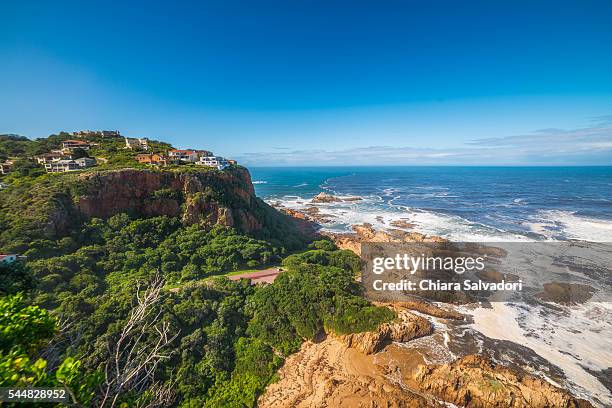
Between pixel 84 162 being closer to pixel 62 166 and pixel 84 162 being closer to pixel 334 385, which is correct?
pixel 62 166

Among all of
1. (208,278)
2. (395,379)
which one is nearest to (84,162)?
(208,278)

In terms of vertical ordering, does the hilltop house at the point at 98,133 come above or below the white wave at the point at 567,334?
above

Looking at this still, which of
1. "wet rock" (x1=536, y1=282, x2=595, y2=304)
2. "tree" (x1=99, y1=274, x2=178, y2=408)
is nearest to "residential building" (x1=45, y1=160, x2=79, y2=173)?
"tree" (x1=99, y1=274, x2=178, y2=408)

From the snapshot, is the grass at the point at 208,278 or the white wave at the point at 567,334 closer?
the white wave at the point at 567,334

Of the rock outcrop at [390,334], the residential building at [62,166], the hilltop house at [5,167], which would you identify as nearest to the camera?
the rock outcrop at [390,334]

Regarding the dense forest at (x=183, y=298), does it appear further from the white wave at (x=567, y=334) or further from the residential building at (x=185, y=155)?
the residential building at (x=185, y=155)

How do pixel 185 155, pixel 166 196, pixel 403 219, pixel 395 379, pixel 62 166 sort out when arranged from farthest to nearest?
pixel 403 219, pixel 185 155, pixel 62 166, pixel 166 196, pixel 395 379

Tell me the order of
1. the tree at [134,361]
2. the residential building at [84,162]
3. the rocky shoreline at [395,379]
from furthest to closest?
the residential building at [84,162]
the rocky shoreline at [395,379]
the tree at [134,361]

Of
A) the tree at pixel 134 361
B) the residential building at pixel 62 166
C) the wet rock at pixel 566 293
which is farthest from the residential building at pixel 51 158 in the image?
the wet rock at pixel 566 293

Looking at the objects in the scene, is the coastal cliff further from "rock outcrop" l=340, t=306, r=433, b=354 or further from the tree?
"rock outcrop" l=340, t=306, r=433, b=354
